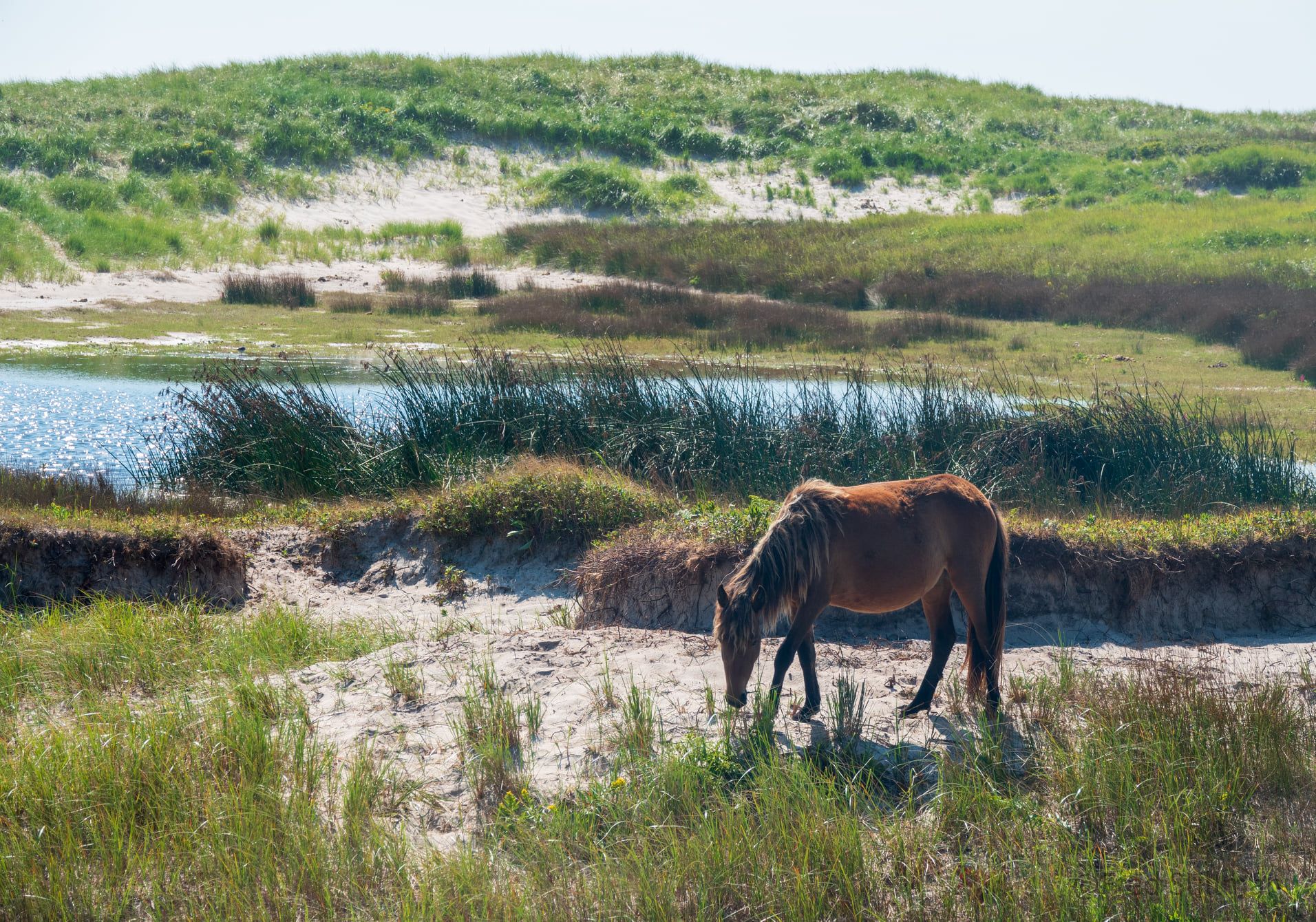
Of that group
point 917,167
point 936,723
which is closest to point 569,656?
point 936,723

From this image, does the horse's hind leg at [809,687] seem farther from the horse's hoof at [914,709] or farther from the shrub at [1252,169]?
the shrub at [1252,169]

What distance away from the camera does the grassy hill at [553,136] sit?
30.1 meters

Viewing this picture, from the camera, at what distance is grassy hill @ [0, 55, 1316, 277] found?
30.1m

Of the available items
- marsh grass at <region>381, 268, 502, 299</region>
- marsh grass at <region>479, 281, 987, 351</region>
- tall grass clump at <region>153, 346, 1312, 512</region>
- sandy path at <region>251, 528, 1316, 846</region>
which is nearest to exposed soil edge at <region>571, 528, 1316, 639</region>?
sandy path at <region>251, 528, 1316, 846</region>

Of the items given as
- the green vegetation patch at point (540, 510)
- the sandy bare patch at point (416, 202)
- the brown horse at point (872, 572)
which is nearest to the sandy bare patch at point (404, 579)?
the green vegetation patch at point (540, 510)

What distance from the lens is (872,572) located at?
564cm

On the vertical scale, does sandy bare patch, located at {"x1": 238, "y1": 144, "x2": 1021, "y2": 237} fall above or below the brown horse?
above

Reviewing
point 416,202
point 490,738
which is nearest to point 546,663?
point 490,738

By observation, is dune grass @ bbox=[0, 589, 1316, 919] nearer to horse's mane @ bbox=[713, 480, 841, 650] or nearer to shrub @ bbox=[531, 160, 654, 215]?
horse's mane @ bbox=[713, 480, 841, 650]

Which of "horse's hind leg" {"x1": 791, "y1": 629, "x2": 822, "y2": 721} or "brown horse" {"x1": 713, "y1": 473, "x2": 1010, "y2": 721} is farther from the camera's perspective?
"horse's hind leg" {"x1": 791, "y1": 629, "x2": 822, "y2": 721}

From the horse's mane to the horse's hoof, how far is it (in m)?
0.92

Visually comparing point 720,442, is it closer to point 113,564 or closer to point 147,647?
point 113,564

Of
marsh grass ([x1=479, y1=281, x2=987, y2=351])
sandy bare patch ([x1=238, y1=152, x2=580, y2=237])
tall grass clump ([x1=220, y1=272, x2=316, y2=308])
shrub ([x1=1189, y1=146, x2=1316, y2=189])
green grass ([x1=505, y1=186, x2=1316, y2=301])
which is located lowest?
marsh grass ([x1=479, y1=281, x2=987, y2=351])

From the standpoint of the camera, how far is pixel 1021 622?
8.31m
